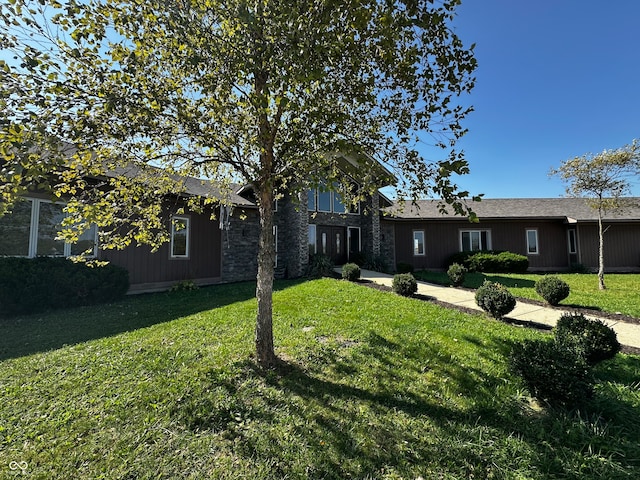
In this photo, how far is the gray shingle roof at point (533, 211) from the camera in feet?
55.8

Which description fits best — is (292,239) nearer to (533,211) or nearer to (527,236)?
(527,236)

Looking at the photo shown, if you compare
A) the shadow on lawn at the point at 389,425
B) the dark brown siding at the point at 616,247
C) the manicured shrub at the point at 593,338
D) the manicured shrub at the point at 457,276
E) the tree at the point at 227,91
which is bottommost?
the shadow on lawn at the point at 389,425

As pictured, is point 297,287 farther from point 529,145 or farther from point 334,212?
point 529,145

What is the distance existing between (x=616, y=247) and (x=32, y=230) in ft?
Answer: 87.7

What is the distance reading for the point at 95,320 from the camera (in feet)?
21.9

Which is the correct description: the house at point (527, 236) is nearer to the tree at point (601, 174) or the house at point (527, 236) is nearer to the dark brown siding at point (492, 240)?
the dark brown siding at point (492, 240)

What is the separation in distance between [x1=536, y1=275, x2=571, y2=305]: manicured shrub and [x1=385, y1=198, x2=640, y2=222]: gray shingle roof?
8.47 meters

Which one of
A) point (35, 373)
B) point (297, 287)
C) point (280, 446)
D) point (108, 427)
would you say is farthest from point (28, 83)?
point (297, 287)

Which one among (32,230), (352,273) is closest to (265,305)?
(352,273)

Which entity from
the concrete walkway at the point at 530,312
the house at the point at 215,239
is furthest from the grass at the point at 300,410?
the house at the point at 215,239

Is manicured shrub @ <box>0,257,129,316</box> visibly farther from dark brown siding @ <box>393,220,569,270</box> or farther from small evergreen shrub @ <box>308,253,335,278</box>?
dark brown siding @ <box>393,220,569,270</box>

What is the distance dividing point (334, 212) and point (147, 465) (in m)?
14.0

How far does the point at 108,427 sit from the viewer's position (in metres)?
2.86

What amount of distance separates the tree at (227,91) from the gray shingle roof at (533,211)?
12.5 meters
